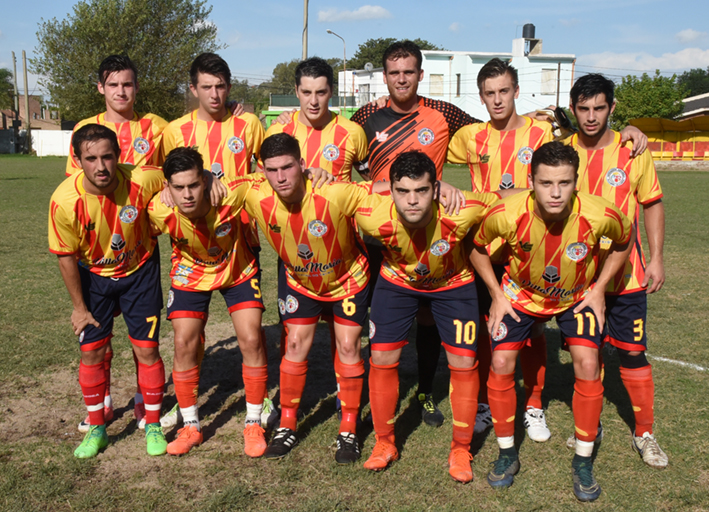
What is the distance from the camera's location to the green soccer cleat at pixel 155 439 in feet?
13.2

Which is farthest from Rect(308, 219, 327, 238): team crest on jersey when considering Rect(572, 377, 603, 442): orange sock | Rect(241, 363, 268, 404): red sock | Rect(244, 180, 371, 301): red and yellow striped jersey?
Rect(572, 377, 603, 442): orange sock

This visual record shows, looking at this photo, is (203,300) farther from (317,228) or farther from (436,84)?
(436,84)

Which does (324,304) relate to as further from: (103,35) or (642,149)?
(103,35)

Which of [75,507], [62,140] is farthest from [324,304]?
[62,140]

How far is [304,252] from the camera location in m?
3.96

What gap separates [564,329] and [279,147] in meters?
2.09

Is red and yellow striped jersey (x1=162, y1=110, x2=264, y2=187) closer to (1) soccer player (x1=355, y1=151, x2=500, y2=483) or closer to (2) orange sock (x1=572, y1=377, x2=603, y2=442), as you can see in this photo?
(1) soccer player (x1=355, y1=151, x2=500, y2=483)

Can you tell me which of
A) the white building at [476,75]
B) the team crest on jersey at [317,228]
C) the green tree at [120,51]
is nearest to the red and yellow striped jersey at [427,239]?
the team crest on jersey at [317,228]

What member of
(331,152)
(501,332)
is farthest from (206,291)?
(501,332)

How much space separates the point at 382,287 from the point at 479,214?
0.80 meters

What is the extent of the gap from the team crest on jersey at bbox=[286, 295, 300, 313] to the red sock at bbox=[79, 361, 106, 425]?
4.58ft

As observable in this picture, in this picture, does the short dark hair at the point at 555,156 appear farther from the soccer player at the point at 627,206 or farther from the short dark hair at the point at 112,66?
the short dark hair at the point at 112,66

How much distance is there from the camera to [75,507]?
3.40 metres

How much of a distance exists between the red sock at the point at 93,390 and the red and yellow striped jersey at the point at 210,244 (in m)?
0.83
